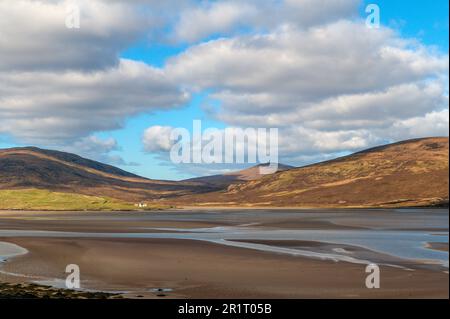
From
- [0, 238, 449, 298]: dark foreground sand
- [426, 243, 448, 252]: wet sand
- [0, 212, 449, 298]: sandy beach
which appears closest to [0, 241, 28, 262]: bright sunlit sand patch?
[0, 212, 449, 298]: sandy beach

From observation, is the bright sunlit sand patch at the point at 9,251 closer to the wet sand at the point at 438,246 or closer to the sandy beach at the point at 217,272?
the sandy beach at the point at 217,272

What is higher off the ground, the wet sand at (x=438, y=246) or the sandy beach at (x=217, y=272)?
the wet sand at (x=438, y=246)

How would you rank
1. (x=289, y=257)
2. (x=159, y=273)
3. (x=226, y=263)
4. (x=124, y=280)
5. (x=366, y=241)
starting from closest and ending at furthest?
(x=124, y=280), (x=159, y=273), (x=226, y=263), (x=289, y=257), (x=366, y=241)

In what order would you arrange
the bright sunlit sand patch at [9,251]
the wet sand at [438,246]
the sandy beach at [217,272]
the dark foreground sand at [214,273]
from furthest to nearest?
the wet sand at [438,246] < the bright sunlit sand patch at [9,251] < the sandy beach at [217,272] < the dark foreground sand at [214,273]

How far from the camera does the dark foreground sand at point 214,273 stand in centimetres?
2609

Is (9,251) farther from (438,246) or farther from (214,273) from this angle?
(438,246)

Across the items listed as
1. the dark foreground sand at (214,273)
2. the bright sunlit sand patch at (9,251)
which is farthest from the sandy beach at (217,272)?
the bright sunlit sand patch at (9,251)

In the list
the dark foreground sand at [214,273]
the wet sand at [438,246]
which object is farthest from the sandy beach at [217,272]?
the wet sand at [438,246]

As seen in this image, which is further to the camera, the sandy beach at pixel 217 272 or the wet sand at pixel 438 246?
the wet sand at pixel 438 246

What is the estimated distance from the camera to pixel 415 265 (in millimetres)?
34781

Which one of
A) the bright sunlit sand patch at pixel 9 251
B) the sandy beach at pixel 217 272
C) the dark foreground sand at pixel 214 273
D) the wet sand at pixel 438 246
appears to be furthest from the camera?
the wet sand at pixel 438 246

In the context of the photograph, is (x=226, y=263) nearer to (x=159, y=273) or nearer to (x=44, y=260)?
(x=159, y=273)
